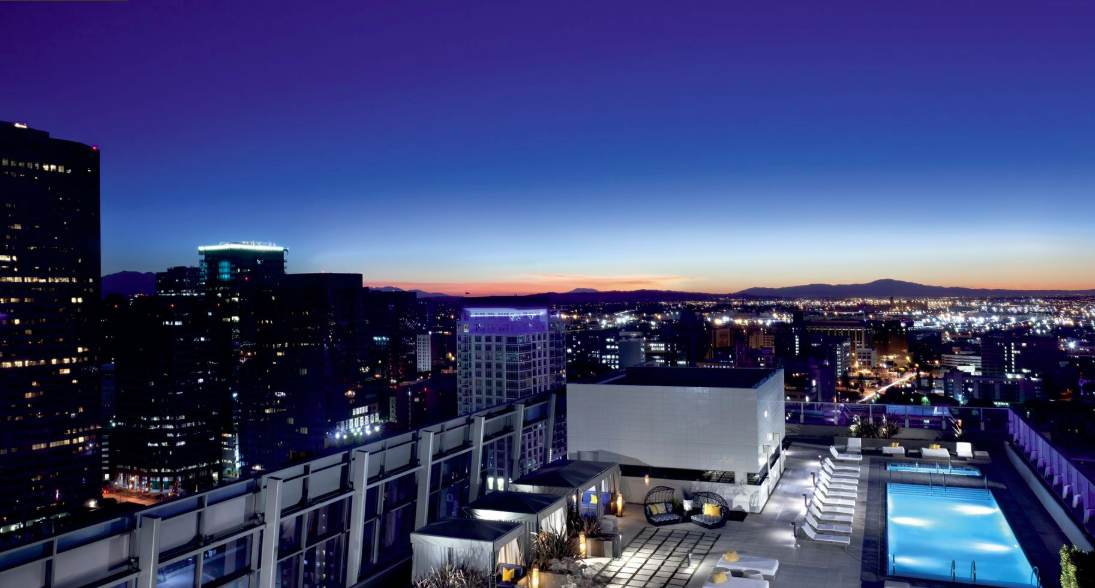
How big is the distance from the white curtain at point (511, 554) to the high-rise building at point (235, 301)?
122958 millimetres

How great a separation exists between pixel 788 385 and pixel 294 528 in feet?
358

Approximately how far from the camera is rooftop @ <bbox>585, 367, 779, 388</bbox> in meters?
17.5

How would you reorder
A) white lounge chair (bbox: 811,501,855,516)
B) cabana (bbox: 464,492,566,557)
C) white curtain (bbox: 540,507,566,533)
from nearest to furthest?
cabana (bbox: 464,492,566,557) → white curtain (bbox: 540,507,566,533) → white lounge chair (bbox: 811,501,855,516)

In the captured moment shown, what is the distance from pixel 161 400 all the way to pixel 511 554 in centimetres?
11481

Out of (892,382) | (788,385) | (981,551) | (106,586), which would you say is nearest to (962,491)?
(981,551)

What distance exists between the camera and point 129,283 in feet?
445

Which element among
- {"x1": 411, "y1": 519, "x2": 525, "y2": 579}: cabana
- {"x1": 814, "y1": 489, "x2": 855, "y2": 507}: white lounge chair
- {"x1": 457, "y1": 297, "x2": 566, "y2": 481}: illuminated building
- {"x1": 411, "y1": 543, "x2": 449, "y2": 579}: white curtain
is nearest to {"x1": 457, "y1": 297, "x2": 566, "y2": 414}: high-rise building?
{"x1": 457, "y1": 297, "x2": 566, "y2": 481}: illuminated building

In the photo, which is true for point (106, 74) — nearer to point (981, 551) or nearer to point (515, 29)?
point (515, 29)

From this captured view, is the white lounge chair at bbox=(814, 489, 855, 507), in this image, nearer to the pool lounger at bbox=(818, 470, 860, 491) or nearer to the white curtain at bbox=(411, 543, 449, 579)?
the pool lounger at bbox=(818, 470, 860, 491)

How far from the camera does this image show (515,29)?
92.6 ft

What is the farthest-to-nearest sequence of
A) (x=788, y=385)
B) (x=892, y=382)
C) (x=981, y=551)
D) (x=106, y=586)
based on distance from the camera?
(x=892, y=382), (x=788, y=385), (x=981, y=551), (x=106, y=586)

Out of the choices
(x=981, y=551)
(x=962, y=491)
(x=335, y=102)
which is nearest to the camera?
(x=981, y=551)

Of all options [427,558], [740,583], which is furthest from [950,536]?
[427,558]

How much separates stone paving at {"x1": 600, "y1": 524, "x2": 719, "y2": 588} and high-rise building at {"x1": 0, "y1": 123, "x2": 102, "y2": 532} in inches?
3715
